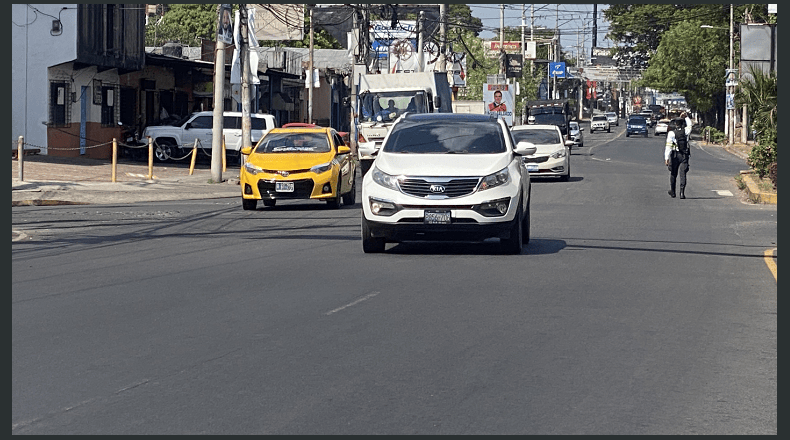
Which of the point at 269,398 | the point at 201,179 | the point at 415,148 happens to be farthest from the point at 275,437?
the point at 201,179

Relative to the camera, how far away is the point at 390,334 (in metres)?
→ 8.91

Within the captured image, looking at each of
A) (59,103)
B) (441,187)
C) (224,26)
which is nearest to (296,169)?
(441,187)

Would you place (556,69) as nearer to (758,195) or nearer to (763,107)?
(763,107)

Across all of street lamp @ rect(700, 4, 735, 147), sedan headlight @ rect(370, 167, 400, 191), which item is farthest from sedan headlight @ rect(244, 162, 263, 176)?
street lamp @ rect(700, 4, 735, 147)

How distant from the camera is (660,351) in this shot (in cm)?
834

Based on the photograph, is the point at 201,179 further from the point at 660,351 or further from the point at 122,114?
the point at 660,351

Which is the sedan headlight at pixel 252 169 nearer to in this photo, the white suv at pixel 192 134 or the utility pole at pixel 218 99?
the utility pole at pixel 218 99

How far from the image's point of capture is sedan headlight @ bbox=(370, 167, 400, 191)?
547 inches

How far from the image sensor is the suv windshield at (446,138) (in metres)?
14.8

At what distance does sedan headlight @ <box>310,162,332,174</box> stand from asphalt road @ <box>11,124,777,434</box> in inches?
148

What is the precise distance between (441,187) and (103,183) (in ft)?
49.4

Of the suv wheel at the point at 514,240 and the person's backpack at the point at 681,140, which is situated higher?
the person's backpack at the point at 681,140

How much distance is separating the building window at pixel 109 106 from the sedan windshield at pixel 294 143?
1834 cm

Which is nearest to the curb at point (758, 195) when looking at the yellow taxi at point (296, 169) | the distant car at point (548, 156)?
the distant car at point (548, 156)
